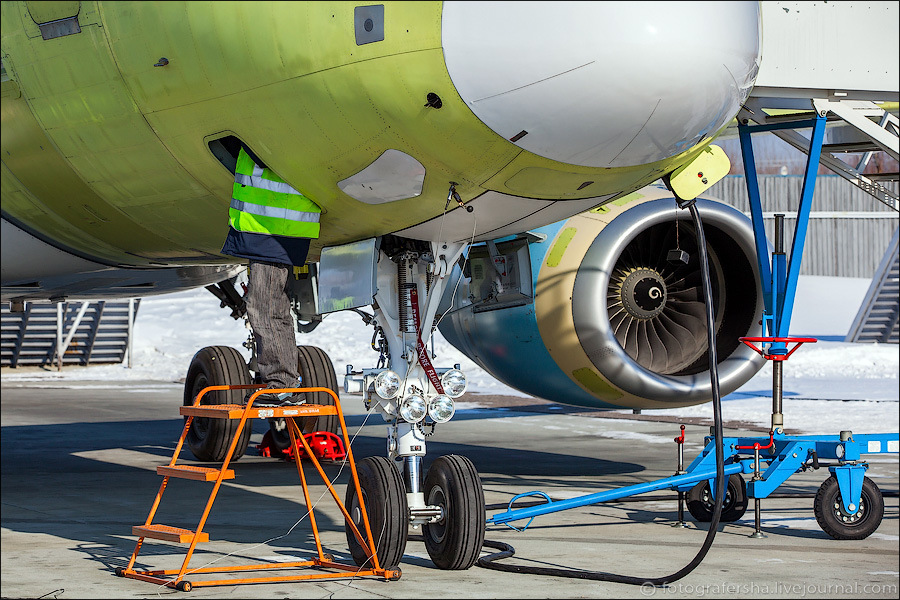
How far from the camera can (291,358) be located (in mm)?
5270

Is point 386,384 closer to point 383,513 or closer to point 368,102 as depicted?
point 383,513

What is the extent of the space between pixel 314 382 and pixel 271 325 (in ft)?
18.3

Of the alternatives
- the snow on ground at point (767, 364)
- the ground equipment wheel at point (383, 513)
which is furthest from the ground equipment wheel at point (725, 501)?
the snow on ground at point (767, 364)

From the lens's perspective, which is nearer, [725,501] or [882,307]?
[725,501]

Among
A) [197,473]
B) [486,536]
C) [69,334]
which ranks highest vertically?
[69,334]

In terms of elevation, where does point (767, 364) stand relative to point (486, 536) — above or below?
above

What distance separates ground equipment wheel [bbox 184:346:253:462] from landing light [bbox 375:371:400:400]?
4222 mm

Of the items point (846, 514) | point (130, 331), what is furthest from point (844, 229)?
point (846, 514)

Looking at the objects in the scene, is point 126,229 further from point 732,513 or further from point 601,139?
point 732,513

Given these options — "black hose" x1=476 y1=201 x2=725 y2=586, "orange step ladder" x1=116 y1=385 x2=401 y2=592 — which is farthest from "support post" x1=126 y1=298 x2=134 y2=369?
"black hose" x1=476 y1=201 x2=725 y2=586

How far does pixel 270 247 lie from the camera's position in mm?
5008

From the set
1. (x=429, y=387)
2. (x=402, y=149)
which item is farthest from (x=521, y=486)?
(x=402, y=149)

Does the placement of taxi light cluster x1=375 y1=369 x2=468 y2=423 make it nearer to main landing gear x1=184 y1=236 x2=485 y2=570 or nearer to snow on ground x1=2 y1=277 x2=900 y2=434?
main landing gear x1=184 y1=236 x2=485 y2=570

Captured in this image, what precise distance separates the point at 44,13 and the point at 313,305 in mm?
4459
